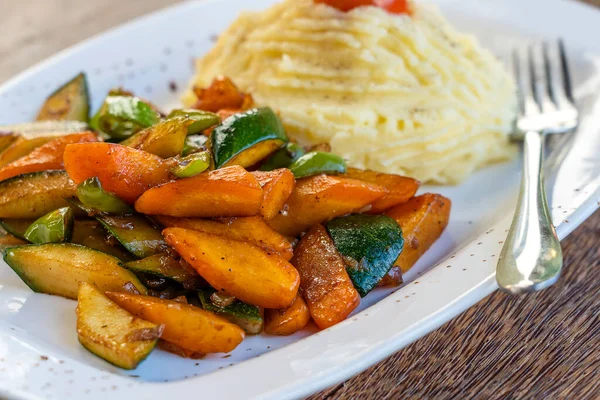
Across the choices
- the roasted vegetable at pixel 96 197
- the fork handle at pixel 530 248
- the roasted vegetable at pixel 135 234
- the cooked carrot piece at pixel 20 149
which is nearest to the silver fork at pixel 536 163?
the fork handle at pixel 530 248

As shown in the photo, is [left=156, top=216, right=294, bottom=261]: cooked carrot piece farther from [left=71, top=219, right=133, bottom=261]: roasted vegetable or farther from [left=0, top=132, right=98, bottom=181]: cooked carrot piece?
[left=0, top=132, right=98, bottom=181]: cooked carrot piece

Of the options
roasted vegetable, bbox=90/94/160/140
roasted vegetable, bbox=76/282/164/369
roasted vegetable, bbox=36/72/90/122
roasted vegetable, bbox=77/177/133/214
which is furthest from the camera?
roasted vegetable, bbox=36/72/90/122

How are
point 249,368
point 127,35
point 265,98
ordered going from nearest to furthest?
point 249,368 → point 265,98 → point 127,35

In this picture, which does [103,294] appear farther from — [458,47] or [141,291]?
[458,47]

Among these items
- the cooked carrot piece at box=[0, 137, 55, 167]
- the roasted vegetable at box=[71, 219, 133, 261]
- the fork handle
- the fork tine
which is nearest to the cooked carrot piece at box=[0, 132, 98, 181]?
the cooked carrot piece at box=[0, 137, 55, 167]

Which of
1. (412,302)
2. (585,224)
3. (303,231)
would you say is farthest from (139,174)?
(585,224)
